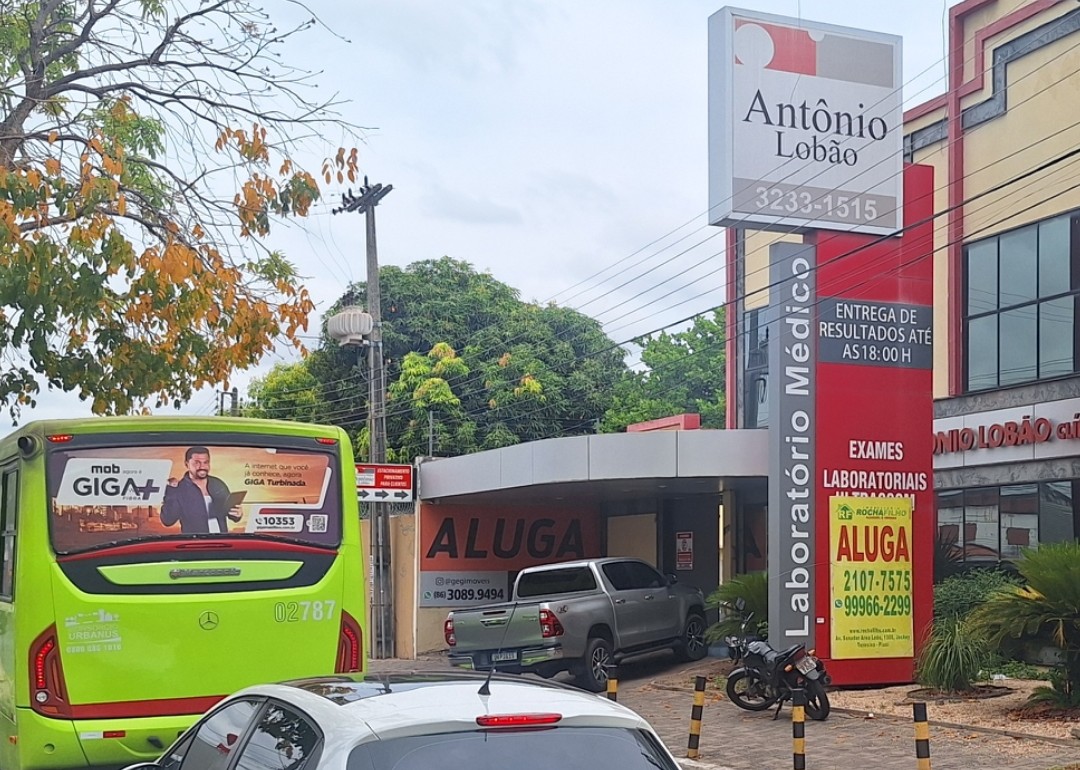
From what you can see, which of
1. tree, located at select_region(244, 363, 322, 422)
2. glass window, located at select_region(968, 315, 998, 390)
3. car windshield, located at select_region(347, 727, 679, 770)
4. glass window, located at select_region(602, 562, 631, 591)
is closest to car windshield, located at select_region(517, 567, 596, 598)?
glass window, located at select_region(602, 562, 631, 591)

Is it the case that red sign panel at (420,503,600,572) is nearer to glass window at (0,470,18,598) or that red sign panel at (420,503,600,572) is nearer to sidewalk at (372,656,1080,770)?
sidewalk at (372,656,1080,770)

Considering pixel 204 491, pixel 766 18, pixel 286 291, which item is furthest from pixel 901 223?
pixel 204 491

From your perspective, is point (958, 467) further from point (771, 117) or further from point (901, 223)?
point (771, 117)

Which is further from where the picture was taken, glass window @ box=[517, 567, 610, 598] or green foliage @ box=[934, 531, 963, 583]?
glass window @ box=[517, 567, 610, 598]

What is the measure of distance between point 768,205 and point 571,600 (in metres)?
6.54

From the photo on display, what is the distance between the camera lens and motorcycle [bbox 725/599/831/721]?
599 inches

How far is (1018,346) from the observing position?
22.3 meters

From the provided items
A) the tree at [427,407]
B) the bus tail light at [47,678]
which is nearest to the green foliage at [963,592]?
the bus tail light at [47,678]

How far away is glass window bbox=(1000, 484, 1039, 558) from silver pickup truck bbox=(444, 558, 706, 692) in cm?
501

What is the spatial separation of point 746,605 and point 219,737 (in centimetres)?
1404

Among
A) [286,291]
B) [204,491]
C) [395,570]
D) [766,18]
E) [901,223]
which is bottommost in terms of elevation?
[395,570]

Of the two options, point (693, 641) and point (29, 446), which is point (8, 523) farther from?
point (693, 641)

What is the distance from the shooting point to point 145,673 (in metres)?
9.51

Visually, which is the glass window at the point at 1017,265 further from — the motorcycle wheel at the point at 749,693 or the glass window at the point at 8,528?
the glass window at the point at 8,528
